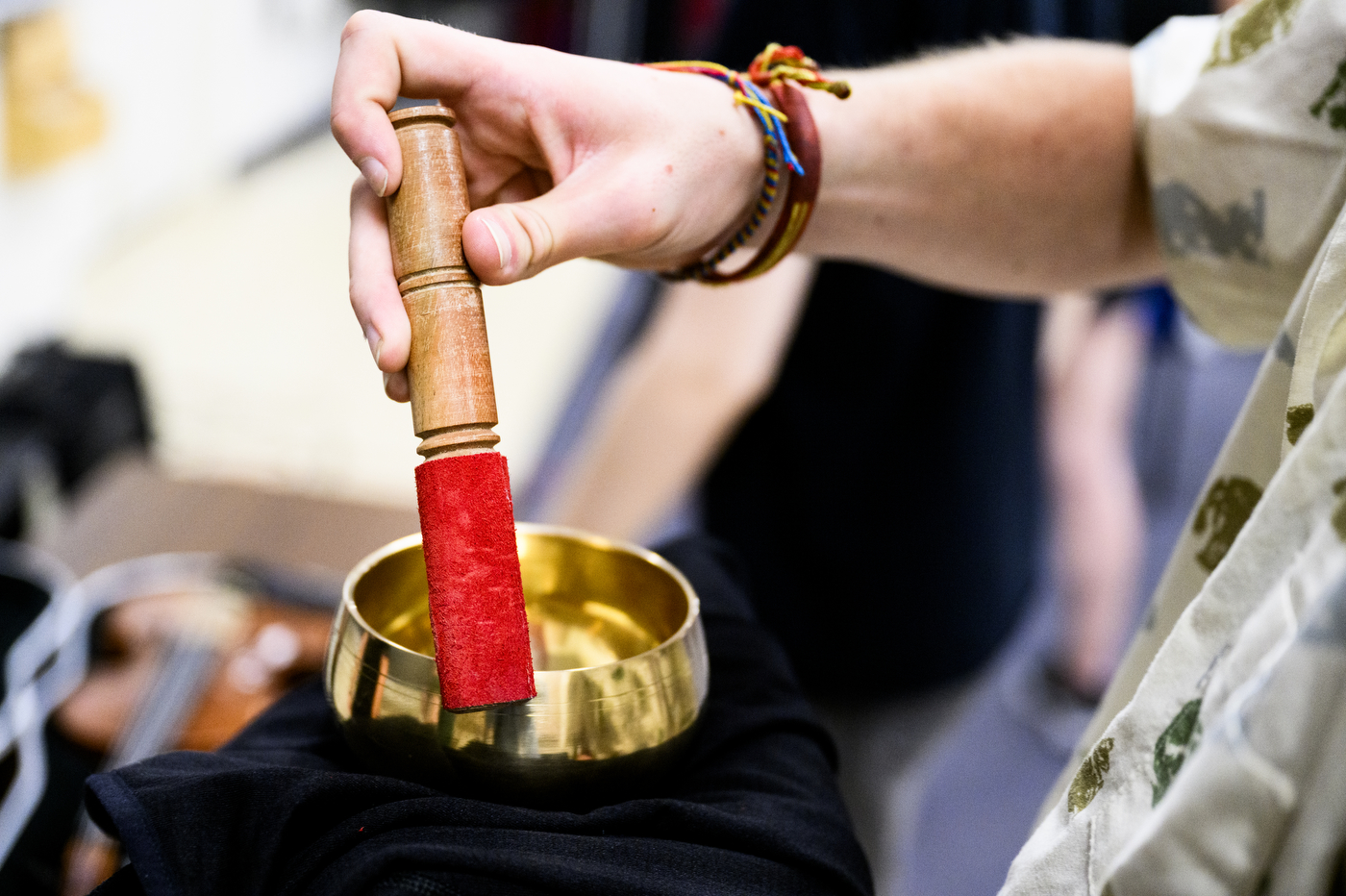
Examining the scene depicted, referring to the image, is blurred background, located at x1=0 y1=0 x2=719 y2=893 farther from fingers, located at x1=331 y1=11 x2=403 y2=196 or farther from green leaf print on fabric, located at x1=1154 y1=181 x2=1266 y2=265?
green leaf print on fabric, located at x1=1154 y1=181 x2=1266 y2=265

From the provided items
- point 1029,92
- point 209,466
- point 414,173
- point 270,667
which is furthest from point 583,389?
point 414,173

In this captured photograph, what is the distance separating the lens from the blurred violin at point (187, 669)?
0.82 metres

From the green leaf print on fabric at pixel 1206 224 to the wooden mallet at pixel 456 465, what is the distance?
0.37 metres

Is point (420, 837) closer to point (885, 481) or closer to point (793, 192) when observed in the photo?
point (793, 192)

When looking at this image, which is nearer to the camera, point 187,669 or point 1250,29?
point 1250,29

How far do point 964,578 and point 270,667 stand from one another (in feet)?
2.01

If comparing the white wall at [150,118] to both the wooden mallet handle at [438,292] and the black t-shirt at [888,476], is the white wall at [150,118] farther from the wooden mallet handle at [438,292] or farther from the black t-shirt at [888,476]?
the wooden mallet handle at [438,292]

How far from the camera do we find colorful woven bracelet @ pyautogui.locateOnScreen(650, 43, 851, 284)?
0.56 metres

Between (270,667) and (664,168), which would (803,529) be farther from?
(664,168)

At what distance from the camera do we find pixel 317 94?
348 cm

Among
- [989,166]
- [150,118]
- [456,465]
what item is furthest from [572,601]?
[150,118]

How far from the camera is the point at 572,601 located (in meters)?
0.51

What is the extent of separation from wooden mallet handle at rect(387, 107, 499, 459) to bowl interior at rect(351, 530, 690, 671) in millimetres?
98

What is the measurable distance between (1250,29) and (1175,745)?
1.19 feet
